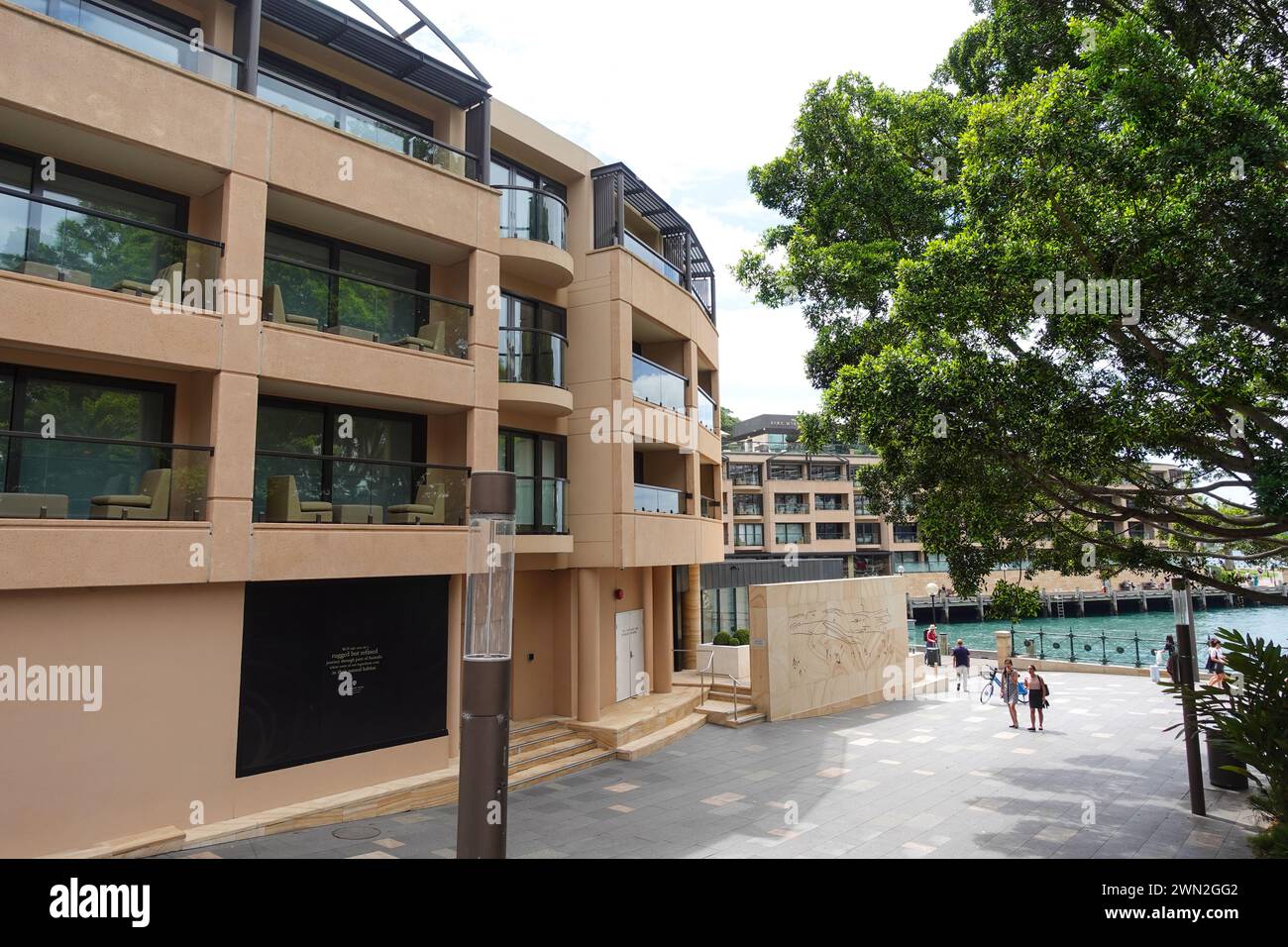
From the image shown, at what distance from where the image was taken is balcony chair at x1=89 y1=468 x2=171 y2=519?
9.99m

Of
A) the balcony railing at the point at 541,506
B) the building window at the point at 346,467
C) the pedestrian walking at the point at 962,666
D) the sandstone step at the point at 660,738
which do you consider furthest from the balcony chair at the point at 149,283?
the pedestrian walking at the point at 962,666

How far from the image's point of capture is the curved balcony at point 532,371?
15703 mm

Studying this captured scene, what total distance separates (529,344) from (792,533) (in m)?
58.2

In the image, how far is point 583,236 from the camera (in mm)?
18484

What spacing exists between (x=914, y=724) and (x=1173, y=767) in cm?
597

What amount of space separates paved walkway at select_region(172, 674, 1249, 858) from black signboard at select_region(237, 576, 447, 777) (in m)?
1.34

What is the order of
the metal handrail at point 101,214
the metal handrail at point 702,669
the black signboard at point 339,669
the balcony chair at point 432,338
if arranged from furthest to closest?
the metal handrail at point 702,669
the balcony chair at point 432,338
the black signboard at point 339,669
the metal handrail at point 101,214

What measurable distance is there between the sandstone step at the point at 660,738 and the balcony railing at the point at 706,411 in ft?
27.0

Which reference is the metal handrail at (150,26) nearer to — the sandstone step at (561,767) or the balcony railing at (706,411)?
the sandstone step at (561,767)

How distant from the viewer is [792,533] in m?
71.6

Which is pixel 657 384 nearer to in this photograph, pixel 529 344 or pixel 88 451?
pixel 529 344

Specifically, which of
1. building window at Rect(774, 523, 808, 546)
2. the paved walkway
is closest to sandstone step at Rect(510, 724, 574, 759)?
the paved walkway

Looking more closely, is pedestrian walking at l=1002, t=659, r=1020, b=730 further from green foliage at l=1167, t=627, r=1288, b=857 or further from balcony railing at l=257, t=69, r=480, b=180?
balcony railing at l=257, t=69, r=480, b=180

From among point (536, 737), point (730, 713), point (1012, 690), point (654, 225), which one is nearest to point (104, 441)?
point (536, 737)
